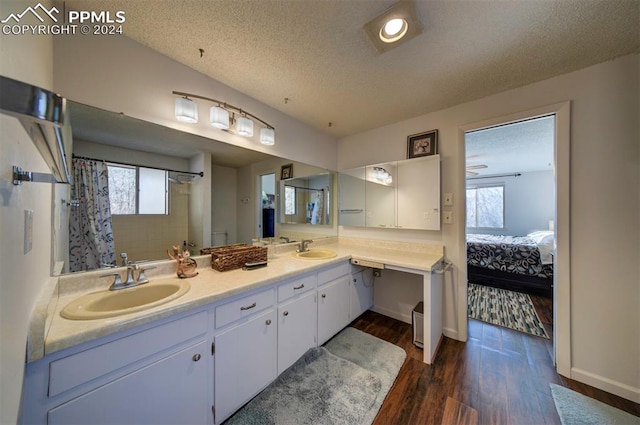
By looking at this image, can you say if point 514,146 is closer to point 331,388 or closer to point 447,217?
point 447,217

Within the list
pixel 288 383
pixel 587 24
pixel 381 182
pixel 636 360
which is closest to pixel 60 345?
pixel 288 383

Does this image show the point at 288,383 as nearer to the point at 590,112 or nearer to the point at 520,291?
the point at 590,112

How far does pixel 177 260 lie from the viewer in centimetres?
149

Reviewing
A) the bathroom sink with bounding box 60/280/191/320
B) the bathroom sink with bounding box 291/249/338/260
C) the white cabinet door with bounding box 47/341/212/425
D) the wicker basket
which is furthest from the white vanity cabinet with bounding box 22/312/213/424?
the bathroom sink with bounding box 291/249/338/260

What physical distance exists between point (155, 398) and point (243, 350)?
44 cm

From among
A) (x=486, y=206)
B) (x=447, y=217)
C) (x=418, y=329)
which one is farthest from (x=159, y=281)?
(x=486, y=206)

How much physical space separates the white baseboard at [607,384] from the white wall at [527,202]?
16.8 ft

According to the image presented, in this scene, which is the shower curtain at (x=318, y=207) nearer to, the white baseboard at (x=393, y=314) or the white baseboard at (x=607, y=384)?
the white baseboard at (x=393, y=314)

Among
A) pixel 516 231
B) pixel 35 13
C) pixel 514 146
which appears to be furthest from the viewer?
pixel 516 231

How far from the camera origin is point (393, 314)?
8.59 feet

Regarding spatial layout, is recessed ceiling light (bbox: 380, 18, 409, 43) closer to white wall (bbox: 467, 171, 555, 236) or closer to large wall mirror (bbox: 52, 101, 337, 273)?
large wall mirror (bbox: 52, 101, 337, 273)

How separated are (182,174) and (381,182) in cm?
209

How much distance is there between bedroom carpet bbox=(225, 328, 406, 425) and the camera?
1.34 meters

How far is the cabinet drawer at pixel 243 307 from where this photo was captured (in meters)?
1.24
